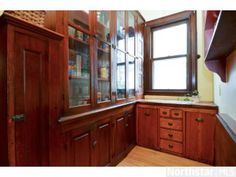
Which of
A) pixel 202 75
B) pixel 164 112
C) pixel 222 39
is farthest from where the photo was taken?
pixel 202 75

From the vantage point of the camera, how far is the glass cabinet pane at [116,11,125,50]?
2.27 meters

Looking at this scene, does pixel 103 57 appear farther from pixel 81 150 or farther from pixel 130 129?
pixel 130 129

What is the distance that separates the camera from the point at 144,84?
3377mm

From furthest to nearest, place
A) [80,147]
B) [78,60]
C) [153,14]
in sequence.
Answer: [153,14]
[78,60]
[80,147]

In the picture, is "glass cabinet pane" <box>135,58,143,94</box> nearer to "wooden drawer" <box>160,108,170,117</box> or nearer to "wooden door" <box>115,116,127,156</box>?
"wooden drawer" <box>160,108,170,117</box>

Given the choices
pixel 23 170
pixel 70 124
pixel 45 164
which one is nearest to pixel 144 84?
pixel 70 124

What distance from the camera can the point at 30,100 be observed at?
39.3 inches

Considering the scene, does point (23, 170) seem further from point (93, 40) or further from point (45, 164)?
point (93, 40)

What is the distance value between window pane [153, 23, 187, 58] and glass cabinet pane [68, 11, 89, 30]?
207cm

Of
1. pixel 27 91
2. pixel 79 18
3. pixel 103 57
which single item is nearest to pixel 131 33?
pixel 103 57

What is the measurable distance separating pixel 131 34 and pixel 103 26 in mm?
945

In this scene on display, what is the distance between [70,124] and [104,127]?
603 millimetres

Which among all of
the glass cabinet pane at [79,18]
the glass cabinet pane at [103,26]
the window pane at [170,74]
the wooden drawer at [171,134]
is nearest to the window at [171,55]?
the window pane at [170,74]

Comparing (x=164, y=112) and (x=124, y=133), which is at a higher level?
(x=164, y=112)
